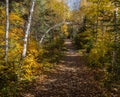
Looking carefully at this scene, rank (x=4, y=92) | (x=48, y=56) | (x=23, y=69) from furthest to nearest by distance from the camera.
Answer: (x=48, y=56) < (x=23, y=69) < (x=4, y=92)

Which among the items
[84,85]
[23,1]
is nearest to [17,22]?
[23,1]

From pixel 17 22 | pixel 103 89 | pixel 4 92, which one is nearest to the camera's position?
pixel 4 92

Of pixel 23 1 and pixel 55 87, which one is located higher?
pixel 23 1

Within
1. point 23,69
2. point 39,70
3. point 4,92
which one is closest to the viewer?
point 4,92

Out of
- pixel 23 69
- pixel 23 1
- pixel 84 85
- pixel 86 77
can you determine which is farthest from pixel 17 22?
pixel 84 85

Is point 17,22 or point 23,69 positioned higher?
point 17,22

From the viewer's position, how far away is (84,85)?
13.6m

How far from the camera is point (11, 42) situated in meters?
16.5

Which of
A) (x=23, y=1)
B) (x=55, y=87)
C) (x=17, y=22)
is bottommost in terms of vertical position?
(x=55, y=87)

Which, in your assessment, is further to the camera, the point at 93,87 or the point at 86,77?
the point at 86,77

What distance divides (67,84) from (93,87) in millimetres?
1609

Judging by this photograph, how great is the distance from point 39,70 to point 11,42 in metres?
2.93

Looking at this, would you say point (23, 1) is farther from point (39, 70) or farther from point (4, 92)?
point (4, 92)

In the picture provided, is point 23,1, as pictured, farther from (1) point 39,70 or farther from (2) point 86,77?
(2) point 86,77
